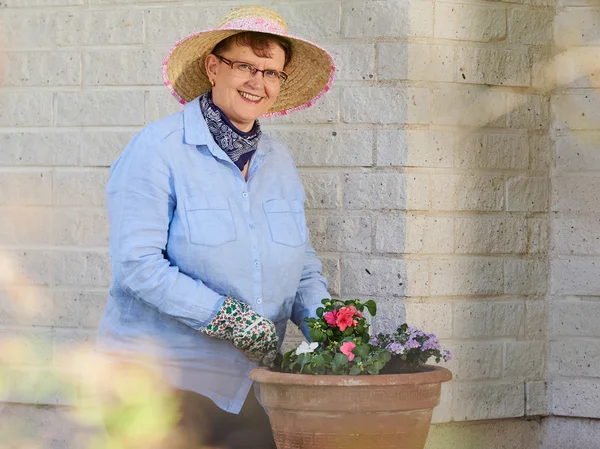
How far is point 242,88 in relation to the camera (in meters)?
3.46

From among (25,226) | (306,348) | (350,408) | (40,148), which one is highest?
(40,148)

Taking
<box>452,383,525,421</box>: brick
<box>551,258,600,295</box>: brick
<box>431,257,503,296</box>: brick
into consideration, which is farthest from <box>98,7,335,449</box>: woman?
<box>551,258,600,295</box>: brick

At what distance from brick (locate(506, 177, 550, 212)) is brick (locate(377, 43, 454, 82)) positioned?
1.83 ft

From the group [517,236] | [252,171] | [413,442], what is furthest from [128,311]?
[517,236]

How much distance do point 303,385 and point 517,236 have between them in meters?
1.78

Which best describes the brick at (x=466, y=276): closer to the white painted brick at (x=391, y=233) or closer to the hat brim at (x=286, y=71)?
the white painted brick at (x=391, y=233)

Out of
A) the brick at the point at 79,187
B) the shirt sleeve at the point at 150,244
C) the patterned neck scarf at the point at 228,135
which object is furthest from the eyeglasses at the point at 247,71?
the brick at the point at 79,187

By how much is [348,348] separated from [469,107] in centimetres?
159

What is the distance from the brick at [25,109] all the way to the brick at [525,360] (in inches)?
86.7

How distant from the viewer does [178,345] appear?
11.1 ft

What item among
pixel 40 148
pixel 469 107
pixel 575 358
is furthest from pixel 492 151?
pixel 40 148

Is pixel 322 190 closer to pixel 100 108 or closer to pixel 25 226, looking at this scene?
pixel 100 108

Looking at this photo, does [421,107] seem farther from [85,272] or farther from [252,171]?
[85,272]

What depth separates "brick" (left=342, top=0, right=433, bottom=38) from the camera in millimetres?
4320
